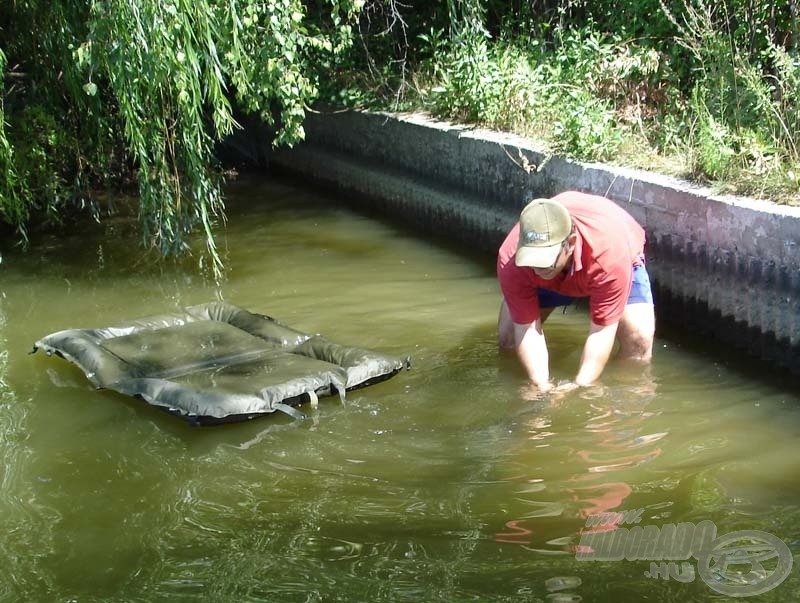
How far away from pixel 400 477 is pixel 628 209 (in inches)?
117

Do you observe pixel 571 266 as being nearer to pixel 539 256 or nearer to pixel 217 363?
pixel 539 256

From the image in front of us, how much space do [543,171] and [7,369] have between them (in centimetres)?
388

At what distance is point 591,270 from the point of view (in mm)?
4559

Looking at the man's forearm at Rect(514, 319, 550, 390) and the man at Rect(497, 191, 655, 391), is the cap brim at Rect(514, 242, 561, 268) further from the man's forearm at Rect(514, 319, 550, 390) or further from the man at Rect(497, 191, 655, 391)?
the man's forearm at Rect(514, 319, 550, 390)

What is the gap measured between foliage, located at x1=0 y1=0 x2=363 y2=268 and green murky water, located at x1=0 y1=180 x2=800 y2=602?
4.05 ft

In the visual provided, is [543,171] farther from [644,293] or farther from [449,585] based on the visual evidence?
[449,585]

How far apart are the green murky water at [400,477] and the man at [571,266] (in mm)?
363

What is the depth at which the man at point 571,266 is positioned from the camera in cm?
434

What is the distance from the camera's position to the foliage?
239 inches

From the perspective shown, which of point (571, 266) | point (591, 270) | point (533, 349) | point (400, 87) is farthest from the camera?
point (400, 87)

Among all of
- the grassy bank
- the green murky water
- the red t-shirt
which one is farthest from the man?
the grassy bank

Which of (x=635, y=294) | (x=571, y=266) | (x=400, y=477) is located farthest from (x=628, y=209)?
(x=400, y=477)

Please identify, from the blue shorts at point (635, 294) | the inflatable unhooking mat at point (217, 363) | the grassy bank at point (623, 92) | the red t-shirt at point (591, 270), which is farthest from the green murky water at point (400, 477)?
the grassy bank at point (623, 92)

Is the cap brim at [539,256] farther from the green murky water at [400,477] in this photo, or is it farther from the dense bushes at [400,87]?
the dense bushes at [400,87]
